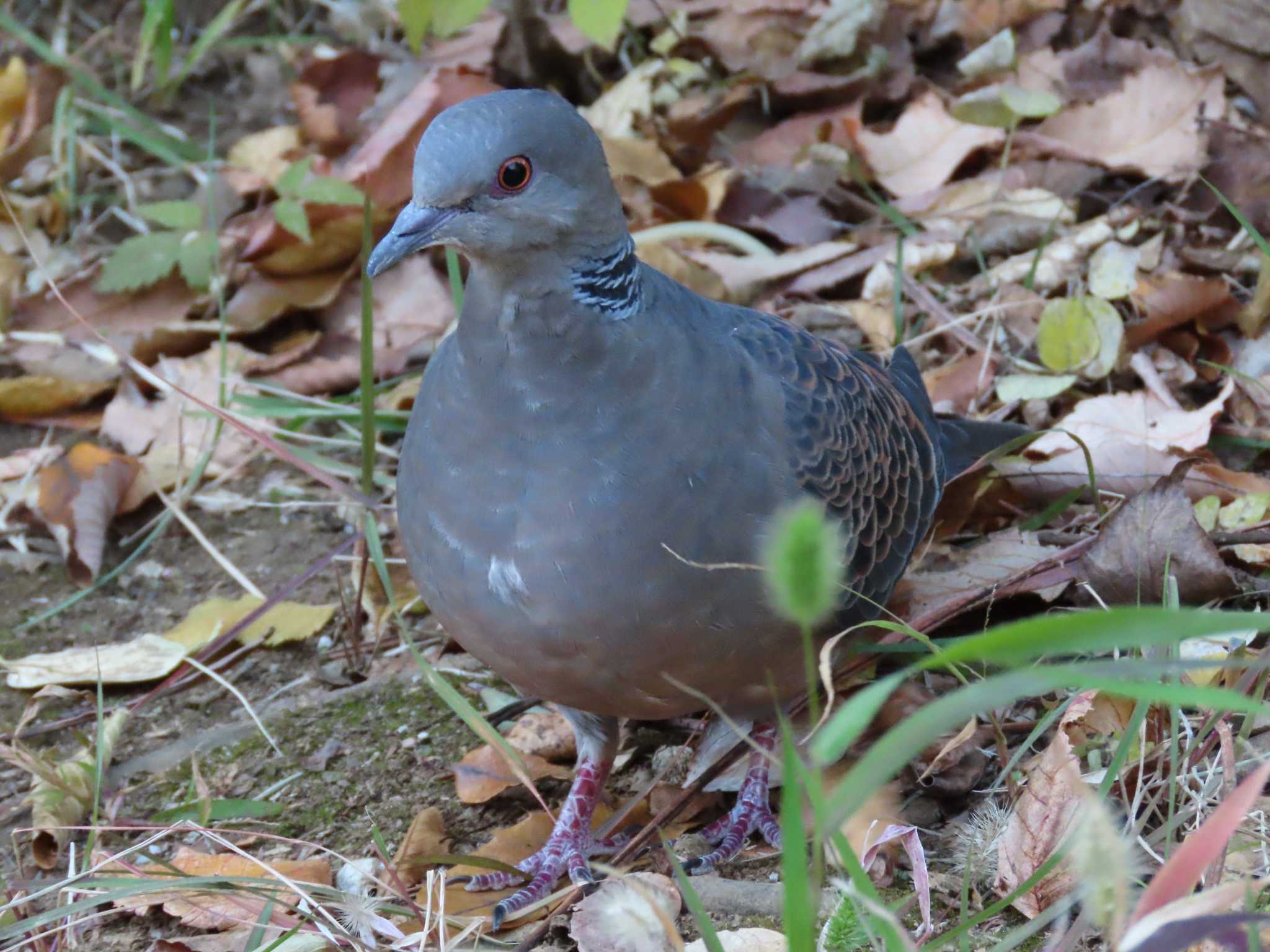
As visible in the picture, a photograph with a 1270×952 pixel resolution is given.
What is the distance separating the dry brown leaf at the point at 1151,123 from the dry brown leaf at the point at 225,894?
128 inches

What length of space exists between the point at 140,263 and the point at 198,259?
0.20m

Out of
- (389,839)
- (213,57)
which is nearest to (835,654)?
(389,839)

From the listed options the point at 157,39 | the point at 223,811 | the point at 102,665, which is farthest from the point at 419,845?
the point at 157,39

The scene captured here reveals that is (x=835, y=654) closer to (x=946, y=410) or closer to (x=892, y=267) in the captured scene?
(x=946, y=410)

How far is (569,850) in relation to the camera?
297cm

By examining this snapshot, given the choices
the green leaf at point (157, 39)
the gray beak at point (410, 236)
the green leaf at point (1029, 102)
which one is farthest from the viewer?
the green leaf at point (157, 39)

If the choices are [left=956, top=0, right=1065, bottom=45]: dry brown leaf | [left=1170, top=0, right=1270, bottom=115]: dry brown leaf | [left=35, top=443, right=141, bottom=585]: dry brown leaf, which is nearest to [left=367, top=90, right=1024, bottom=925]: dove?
[left=35, top=443, right=141, bottom=585]: dry brown leaf

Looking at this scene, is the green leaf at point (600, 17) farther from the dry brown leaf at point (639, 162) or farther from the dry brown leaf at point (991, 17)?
the dry brown leaf at point (991, 17)

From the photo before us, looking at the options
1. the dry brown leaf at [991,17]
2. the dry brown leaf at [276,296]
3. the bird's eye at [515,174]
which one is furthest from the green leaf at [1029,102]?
the bird's eye at [515,174]

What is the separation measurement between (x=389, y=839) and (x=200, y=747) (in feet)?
1.96

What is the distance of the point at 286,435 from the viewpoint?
14.3 ft

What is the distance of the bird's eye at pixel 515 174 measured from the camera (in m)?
2.48

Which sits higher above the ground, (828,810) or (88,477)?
(828,810)

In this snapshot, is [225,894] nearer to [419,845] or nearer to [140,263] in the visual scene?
[419,845]
